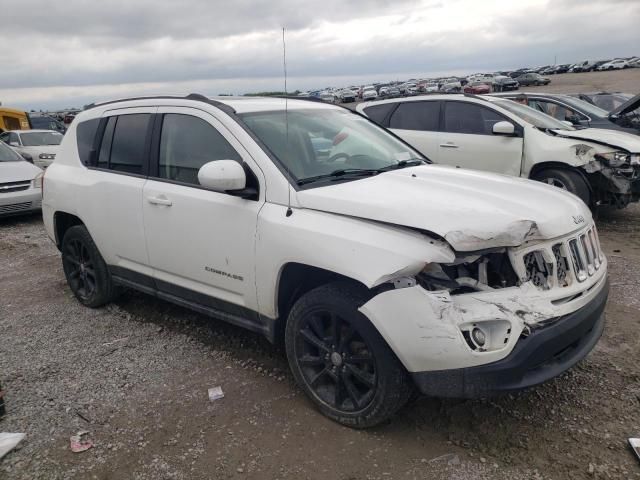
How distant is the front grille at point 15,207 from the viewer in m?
9.06

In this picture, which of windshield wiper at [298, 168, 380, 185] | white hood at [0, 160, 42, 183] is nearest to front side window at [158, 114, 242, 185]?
windshield wiper at [298, 168, 380, 185]

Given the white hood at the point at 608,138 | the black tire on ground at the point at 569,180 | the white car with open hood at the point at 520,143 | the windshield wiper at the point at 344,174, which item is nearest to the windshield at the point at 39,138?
the white car with open hood at the point at 520,143

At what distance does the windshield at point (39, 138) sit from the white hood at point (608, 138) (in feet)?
40.9

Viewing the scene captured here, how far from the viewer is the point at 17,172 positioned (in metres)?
9.49

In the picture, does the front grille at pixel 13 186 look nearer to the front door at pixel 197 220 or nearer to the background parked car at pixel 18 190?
the background parked car at pixel 18 190

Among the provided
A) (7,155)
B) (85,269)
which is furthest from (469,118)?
(7,155)

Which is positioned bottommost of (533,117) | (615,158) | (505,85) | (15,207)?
(15,207)

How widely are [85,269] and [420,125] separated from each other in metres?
5.33

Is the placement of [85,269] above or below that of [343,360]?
below

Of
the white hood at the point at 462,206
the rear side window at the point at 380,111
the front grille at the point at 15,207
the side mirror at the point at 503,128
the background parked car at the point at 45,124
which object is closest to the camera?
the white hood at the point at 462,206

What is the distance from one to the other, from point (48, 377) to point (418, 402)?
2.57 m

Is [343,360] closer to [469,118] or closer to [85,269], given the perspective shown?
[85,269]

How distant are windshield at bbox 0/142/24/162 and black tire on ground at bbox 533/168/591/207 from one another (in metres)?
9.37

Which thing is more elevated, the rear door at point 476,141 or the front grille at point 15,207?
the rear door at point 476,141
